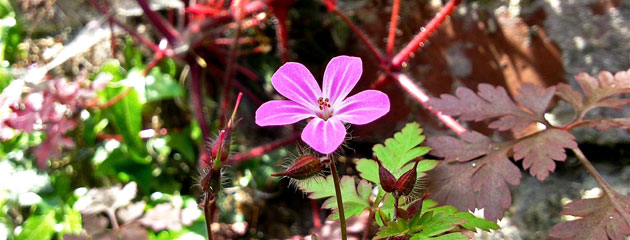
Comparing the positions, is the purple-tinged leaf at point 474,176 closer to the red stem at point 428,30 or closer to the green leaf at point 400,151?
the green leaf at point 400,151

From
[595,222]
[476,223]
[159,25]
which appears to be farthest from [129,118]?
[595,222]

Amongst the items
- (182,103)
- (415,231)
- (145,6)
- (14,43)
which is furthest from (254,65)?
(415,231)

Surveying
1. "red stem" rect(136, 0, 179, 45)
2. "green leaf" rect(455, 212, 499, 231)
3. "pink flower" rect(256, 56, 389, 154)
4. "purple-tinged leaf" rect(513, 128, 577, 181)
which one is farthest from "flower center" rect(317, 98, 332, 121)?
"red stem" rect(136, 0, 179, 45)

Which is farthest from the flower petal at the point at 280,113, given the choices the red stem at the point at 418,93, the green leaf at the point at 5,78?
the green leaf at the point at 5,78

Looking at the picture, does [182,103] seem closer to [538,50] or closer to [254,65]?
[254,65]

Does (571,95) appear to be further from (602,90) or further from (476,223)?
(476,223)
